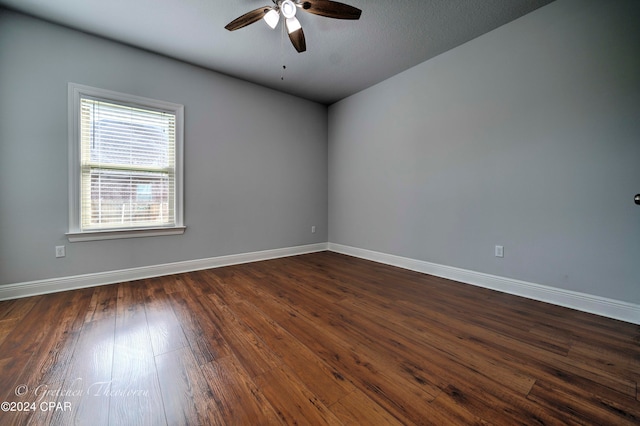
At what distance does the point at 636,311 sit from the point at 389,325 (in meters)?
1.96

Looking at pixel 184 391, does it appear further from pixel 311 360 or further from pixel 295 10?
pixel 295 10

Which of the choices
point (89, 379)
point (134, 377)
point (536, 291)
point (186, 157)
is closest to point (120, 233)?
point (186, 157)

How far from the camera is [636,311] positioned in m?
1.99

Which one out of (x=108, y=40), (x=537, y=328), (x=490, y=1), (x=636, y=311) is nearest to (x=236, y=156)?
(x=108, y=40)

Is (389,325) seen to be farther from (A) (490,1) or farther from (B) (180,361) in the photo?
(A) (490,1)

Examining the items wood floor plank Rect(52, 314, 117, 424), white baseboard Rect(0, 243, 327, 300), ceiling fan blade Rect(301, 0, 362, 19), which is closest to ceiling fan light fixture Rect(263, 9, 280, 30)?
ceiling fan blade Rect(301, 0, 362, 19)

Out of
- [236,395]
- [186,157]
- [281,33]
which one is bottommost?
[236,395]

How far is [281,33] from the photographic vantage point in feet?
8.86

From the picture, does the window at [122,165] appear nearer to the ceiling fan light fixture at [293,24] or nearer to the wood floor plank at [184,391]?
the ceiling fan light fixture at [293,24]

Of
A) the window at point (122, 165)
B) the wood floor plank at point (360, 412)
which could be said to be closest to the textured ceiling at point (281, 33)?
the window at point (122, 165)

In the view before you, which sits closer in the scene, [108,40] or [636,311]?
[636,311]

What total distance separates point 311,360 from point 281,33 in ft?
10.1

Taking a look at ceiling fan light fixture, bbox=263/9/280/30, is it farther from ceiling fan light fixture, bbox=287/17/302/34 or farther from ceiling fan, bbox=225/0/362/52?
ceiling fan light fixture, bbox=287/17/302/34

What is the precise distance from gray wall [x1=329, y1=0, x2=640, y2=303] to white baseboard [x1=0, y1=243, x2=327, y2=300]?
214cm
